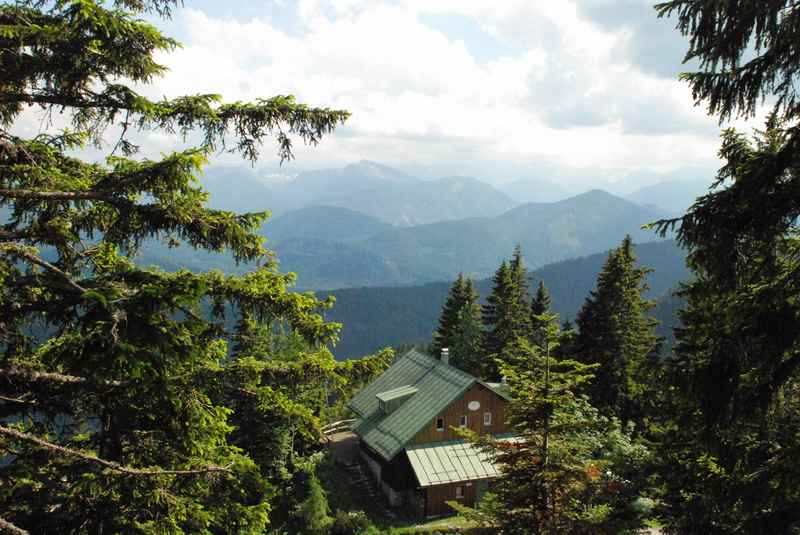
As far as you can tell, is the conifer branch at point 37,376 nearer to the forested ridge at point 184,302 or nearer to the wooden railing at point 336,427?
the forested ridge at point 184,302

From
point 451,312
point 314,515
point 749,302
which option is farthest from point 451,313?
point 749,302

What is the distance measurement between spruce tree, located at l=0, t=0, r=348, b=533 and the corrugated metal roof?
20651 mm

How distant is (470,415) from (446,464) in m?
3.60

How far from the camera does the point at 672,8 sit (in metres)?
6.14

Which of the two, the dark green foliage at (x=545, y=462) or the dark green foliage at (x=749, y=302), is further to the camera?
the dark green foliage at (x=545, y=462)

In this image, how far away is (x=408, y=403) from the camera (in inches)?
1305

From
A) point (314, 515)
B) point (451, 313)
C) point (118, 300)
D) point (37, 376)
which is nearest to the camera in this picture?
point (118, 300)

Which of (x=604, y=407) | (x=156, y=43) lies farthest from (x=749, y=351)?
(x=604, y=407)

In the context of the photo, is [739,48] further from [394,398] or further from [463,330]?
[463,330]

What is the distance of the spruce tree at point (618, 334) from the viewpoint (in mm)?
34719

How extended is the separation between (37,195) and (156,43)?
267cm

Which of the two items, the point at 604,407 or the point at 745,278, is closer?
the point at 745,278

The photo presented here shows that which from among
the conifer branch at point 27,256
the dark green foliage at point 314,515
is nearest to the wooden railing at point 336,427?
the dark green foliage at point 314,515

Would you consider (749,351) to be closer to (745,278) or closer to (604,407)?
(745,278)
